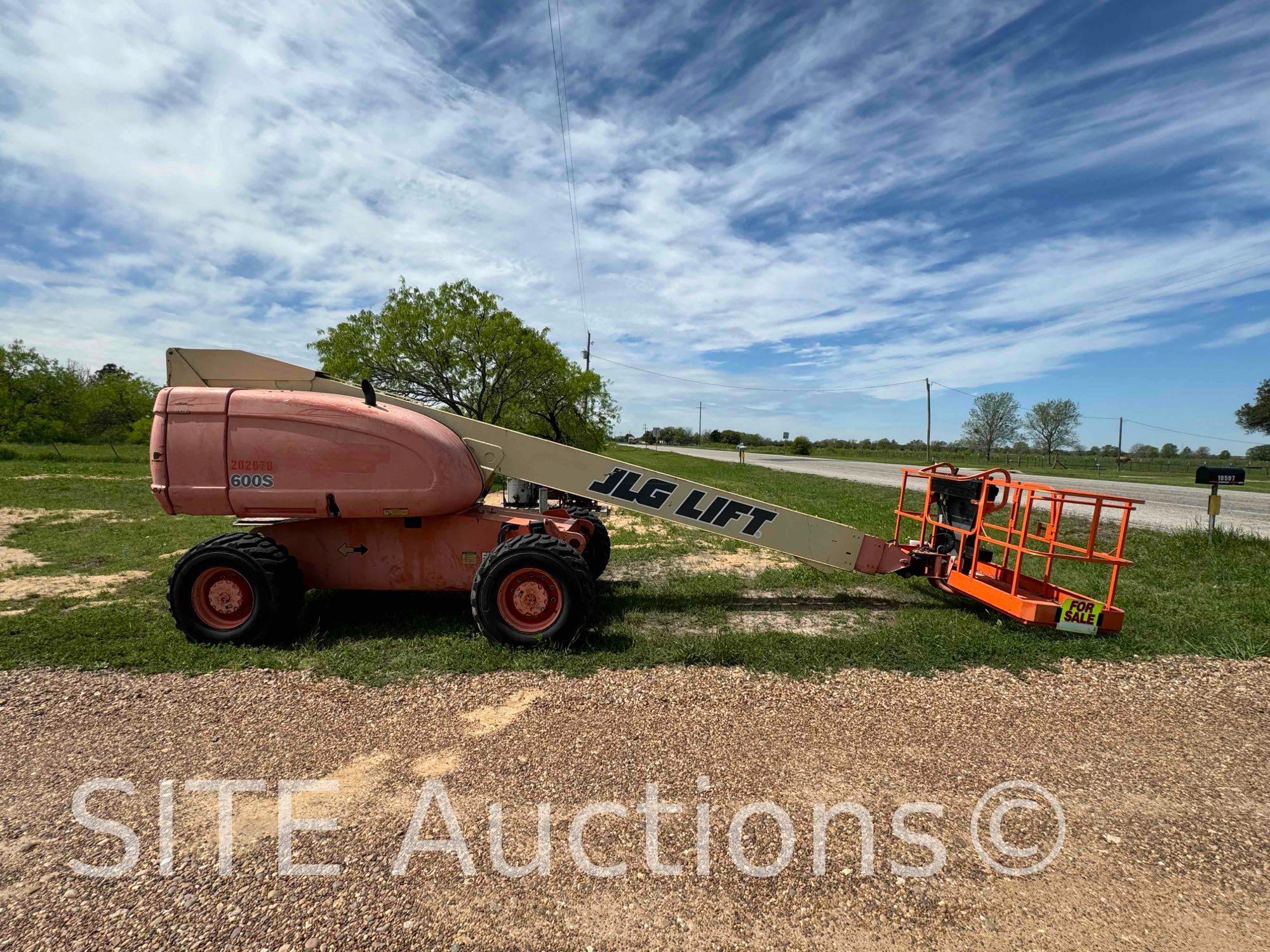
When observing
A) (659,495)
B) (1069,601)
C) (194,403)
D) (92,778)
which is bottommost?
(92,778)

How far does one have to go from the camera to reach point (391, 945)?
2.27 m

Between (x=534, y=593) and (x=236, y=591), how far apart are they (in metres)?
2.69

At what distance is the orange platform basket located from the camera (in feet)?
17.9

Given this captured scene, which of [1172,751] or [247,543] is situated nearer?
[1172,751]

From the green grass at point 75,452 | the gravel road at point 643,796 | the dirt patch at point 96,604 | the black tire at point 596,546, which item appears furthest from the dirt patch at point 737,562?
the green grass at point 75,452

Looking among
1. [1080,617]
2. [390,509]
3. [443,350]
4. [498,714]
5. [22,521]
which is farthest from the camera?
[443,350]

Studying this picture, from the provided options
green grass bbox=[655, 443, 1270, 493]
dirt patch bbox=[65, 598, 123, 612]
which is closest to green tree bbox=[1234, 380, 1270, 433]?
green grass bbox=[655, 443, 1270, 493]

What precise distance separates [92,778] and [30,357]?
42.5 metres

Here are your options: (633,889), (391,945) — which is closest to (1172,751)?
(633,889)

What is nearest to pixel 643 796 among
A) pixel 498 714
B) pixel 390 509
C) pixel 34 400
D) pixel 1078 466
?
pixel 498 714

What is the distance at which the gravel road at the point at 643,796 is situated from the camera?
Answer: 94.3 inches

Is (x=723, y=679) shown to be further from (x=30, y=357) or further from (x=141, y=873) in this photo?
(x=30, y=357)

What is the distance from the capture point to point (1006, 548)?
6.13 metres

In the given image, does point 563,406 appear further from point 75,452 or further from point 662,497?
point 75,452
